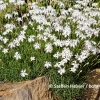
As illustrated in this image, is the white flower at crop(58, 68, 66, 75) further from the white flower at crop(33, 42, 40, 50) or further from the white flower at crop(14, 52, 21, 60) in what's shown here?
the white flower at crop(14, 52, 21, 60)

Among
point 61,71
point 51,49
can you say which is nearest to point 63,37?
point 51,49

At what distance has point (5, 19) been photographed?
29.9 feet

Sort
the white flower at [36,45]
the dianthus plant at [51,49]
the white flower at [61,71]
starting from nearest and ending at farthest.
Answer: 1. the white flower at [61,71]
2. the dianthus plant at [51,49]
3. the white flower at [36,45]

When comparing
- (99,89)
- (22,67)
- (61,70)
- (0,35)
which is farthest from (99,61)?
(0,35)

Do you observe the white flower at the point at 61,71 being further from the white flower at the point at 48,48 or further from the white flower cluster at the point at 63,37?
the white flower at the point at 48,48

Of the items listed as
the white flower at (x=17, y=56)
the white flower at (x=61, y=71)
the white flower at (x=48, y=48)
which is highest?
the white flower at (x=48, y=48)

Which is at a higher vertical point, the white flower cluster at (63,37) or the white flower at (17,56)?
the white flower cluster at (63,37)

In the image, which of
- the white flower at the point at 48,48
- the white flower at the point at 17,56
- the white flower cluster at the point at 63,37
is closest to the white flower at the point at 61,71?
the white flower cluster at the point at 63,37

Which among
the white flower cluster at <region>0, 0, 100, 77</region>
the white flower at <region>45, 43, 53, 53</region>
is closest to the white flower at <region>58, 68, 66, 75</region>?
the white flower cluster at <region>0, 0, 100, 77</region>

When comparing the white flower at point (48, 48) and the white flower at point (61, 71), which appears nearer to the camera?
the white flower at point (61, 71)

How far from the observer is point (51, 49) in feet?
23.4

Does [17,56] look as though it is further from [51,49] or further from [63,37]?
[63,37]

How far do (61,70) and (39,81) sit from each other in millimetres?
526

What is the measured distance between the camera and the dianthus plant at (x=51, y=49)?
711cm
